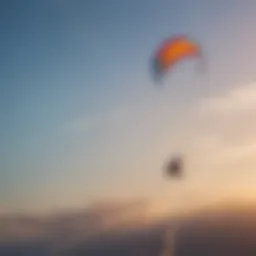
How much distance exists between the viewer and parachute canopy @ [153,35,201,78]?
256 centimetres

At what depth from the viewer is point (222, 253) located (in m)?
2.67

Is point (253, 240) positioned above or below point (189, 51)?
below

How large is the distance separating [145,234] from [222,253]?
0.53m

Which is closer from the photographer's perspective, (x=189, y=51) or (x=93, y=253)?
(x=189, y=51)

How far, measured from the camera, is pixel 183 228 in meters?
2.73

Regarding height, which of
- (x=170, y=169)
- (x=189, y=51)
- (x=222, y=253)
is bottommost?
(x=222, y=253)

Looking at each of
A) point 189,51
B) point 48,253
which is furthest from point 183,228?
point 189,51

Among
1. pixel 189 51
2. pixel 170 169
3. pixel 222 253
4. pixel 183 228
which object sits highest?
pixel 189 51

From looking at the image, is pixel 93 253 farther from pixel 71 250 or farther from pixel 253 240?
pixel 253 240

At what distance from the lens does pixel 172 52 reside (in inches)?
102

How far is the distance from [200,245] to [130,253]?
1.58 feet

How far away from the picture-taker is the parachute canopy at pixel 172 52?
256 cm

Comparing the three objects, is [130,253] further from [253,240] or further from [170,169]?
[253,240]

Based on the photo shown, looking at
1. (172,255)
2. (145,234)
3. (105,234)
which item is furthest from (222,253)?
(105,234)
